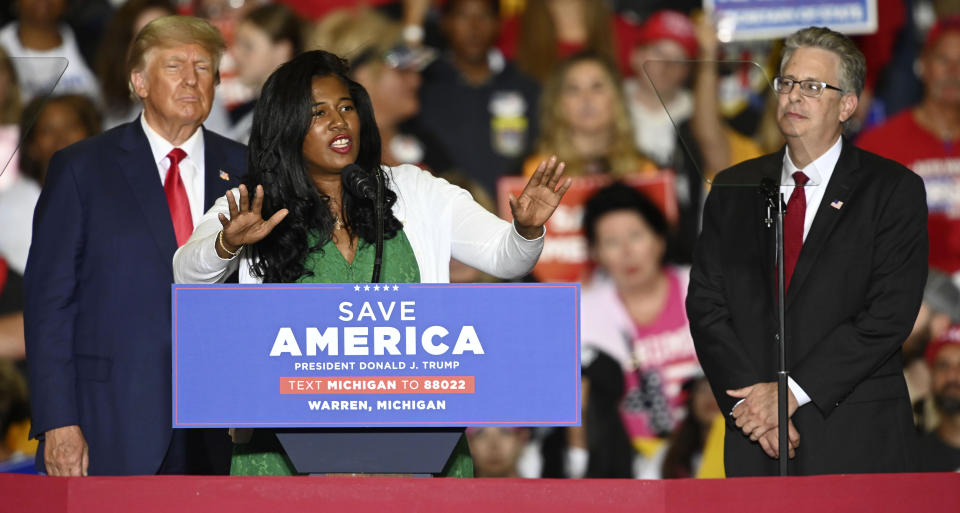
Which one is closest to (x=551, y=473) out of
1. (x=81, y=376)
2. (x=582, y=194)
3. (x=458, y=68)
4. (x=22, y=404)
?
(x=582, y=194)

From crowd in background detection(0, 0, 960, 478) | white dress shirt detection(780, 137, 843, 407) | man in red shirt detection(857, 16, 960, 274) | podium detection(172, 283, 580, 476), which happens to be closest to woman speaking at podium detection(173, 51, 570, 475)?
podium detection(172, 283, 580, 476)

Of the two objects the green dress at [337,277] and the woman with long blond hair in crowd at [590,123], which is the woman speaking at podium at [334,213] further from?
the woman with long blond hair in crowd at [590,123]

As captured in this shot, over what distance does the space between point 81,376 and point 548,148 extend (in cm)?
279

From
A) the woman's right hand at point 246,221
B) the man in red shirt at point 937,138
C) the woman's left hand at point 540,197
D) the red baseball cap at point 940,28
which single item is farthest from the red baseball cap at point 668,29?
the woman's right hand at point 246,221

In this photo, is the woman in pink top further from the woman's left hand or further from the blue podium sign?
the blue podium sign

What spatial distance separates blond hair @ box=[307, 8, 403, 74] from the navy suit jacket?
2.37m

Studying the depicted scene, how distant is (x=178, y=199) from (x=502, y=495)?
56.4 inches

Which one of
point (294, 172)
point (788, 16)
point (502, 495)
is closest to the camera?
point (502, 495)

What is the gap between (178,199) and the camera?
302 centimetres

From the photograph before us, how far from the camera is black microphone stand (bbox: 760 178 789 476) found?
8.18 feet

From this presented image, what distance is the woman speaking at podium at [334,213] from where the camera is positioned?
237 centimetres

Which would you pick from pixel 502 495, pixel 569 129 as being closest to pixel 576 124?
pixel 569 129

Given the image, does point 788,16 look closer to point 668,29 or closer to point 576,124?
point 668,29

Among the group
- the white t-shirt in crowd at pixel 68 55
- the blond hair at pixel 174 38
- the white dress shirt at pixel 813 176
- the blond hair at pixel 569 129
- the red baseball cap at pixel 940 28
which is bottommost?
the white dress shirt at pixel 813 176
